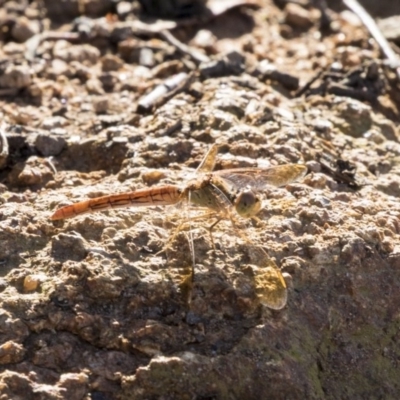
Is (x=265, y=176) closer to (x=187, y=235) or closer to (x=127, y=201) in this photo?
(x=187, y=235)

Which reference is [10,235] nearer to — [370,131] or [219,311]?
[219,311]

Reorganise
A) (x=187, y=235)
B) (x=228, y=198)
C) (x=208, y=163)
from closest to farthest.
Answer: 1. (x=187, y=235)
2. (x=228, y=198)
3. (x=208, y=163)

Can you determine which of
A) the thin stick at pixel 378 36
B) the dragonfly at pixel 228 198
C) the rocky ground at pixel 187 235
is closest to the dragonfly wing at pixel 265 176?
the dragonfly at pixel 228 198

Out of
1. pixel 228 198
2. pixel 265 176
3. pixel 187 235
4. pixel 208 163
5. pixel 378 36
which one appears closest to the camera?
pixel 187 235

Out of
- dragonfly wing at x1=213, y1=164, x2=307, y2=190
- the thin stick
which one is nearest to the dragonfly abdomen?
dragonfly wing at x1=213, y1=164, x2=307, y2=190

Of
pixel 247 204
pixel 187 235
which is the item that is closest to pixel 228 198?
pixel 247 204

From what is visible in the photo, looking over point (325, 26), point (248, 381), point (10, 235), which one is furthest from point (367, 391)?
point (325, 26)

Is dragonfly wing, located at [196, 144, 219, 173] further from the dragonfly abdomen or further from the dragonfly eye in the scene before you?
the dragonfly eye

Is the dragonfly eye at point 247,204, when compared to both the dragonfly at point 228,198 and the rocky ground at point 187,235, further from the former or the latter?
the rocky ground at point 187,235
